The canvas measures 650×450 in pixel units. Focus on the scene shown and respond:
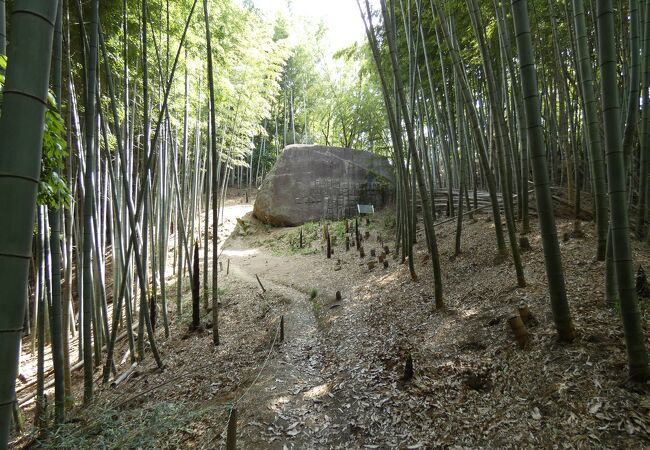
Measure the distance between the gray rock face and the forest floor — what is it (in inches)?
285

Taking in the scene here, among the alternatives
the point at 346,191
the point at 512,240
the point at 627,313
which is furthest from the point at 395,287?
the point at 346,191

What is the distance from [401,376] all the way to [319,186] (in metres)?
10.1

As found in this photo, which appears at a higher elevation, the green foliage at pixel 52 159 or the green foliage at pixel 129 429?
the green foliage at pixel 52 159

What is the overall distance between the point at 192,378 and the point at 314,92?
14.2m

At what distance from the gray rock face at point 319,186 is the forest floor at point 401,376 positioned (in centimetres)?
725

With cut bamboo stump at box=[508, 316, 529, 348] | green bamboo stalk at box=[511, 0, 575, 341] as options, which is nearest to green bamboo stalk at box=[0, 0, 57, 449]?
green bamboo stalk at box=[511, 0, 575, 341]

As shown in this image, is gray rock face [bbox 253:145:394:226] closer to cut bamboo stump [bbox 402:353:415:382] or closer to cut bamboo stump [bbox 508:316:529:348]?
cut bamboo stump [bbox 402:353:415:382]

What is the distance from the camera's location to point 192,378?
11.7 ft

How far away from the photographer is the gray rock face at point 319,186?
480 inches

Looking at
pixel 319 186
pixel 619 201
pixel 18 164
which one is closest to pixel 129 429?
pixel 18 164

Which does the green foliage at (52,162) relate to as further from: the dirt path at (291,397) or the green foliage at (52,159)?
the dirt path at (291,397)

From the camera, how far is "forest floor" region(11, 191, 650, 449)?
6.03 feet

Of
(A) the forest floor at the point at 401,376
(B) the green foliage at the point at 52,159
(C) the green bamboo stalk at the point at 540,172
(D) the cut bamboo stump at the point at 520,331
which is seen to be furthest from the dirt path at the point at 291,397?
(B) the green foliage at the point at 52,159

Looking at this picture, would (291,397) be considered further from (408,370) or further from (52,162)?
(52,162)
